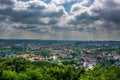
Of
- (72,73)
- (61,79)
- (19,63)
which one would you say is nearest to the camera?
(61,79)

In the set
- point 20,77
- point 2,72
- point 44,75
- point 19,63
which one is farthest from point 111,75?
point 19,63

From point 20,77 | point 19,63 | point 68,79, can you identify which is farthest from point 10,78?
point 19,63

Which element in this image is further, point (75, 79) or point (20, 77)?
point (75, 79)

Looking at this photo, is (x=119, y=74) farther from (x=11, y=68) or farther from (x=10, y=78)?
(x=11, y=68)

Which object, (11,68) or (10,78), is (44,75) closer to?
(10,78)

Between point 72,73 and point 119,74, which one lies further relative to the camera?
point 72,73

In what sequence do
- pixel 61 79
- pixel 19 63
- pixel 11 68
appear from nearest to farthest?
pixel 61 79 < pixel 11 68 < pixel 19 63

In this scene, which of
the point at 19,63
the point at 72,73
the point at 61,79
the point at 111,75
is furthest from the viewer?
the point at 19,63

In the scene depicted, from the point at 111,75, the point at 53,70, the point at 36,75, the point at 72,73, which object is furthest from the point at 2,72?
the point at 111,75

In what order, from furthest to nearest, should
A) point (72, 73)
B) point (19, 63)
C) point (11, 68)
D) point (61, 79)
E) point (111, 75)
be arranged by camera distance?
point (19, 63)
point (11, 68)
point (72, 73)
point (61, 79)
point (111, 75)
